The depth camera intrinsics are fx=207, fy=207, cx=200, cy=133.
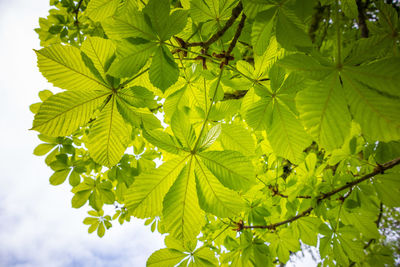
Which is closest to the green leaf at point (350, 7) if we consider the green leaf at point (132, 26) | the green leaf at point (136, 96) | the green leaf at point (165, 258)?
the green leaf at point (132, 26)

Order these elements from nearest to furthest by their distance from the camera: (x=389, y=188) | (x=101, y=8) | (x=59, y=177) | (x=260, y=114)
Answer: (x=260, y=114) < (x=101, y=8) < (x=389, y=188) < (x=59, y=177)

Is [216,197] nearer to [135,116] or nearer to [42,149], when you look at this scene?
[135,116]

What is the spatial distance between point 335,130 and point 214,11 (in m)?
0.81

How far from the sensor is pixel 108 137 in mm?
831

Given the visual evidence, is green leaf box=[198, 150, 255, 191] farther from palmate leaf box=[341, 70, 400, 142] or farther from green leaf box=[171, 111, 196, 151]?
palmate leaf box=[341, 70, 400, 142]

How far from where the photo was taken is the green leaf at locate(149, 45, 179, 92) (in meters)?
0.76

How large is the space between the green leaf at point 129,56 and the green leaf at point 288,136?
1.87 feet

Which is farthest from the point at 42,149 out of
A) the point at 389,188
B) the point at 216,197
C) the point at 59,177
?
the point at 389,188

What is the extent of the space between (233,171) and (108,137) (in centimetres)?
51

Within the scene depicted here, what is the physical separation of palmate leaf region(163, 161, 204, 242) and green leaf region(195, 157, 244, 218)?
3 centimetres

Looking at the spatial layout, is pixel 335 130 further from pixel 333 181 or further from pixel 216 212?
pixel 333 181

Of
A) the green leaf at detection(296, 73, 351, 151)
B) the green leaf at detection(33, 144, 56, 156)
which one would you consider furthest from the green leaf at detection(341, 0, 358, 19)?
the green leaf at detection(33, 144, 56, 156)

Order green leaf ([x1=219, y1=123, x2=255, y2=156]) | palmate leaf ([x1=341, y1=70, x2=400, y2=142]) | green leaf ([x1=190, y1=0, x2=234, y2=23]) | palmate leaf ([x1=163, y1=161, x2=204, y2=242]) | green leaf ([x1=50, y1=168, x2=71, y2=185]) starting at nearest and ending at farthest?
palmate leaf ([x1=341, y1=70, x2=400, y2=142]) → palmate leaf ([x1=163, y1=161, x2=204, y2=242]) → green leaf ([x1=190, y1=0, x2=234, y2=23]) → green leaf ([x1=219, y1=123, x2=255, y2=156]) → green leaf ([x1=50, y1=168, x2=71, y2=185])

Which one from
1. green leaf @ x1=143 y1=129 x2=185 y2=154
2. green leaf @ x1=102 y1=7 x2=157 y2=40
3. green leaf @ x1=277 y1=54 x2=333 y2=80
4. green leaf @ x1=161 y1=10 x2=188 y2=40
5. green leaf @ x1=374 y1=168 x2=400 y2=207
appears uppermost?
green leaf @ x1=102 y1=7 x2=157 y2=40
